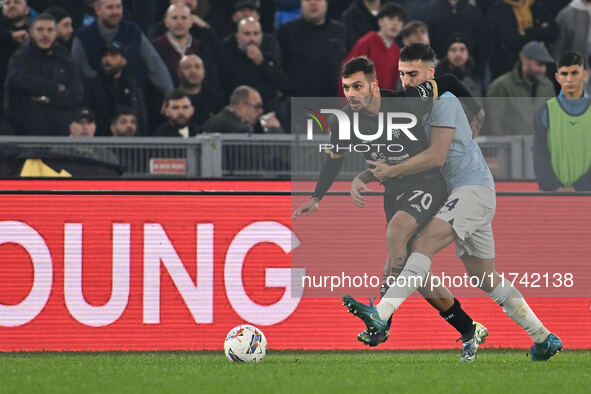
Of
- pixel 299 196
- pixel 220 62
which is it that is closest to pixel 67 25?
pixel 220 62

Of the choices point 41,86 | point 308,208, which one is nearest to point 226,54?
point 41,86

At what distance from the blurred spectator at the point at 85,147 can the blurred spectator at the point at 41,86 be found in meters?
0.28

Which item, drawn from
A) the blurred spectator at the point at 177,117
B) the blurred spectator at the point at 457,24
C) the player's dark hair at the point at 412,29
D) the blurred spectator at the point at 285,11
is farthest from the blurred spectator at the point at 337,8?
the blurred spectator at the point at 177,117

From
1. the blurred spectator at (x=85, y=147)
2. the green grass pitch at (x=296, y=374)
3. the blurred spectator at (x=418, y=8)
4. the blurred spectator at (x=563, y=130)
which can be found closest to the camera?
the green grass pitch at (x=296, y=374)

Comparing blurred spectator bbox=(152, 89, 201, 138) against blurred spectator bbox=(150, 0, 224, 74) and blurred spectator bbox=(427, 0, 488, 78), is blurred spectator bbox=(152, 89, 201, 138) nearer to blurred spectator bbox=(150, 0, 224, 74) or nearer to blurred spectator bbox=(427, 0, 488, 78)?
blurred spectator bbox=(150, 0, 224, 74)

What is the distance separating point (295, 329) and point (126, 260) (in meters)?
1.63

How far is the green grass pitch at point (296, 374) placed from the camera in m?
7.18

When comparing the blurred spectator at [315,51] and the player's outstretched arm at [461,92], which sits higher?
the blurred spectator at [315,51]

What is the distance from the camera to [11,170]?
11.0 meters

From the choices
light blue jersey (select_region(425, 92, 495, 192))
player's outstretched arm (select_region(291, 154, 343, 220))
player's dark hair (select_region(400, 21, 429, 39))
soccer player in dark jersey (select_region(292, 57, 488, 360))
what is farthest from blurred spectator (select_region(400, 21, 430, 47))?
light blue jersey (select_region(425, 92, 495, 192))

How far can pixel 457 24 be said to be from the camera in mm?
14031

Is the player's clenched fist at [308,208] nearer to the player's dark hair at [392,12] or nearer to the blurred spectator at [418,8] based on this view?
the player's dark hair at [392,12]

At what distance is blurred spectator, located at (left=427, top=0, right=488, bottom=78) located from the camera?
552 inches

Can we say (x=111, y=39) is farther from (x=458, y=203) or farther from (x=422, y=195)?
(x=458, y=203)
